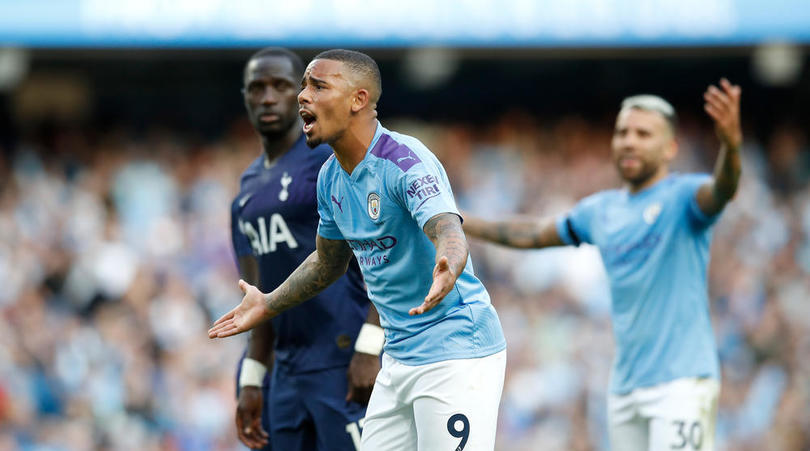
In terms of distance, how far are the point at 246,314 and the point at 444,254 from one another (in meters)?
1.23

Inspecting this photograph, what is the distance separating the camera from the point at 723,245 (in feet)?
46.7

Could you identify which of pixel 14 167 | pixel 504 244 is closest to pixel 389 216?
pixel 504 244

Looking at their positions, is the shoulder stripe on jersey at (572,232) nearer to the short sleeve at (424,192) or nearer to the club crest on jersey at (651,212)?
the club crest on jersey at (651,212)

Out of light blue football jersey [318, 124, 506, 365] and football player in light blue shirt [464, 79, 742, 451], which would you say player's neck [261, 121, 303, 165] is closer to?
light blue football jersey [318, 124, 506, 365]

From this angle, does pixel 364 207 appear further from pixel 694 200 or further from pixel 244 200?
pixel 694 200

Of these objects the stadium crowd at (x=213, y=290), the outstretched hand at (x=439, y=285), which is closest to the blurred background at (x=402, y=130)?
the stadium crowd at (x=213, y=290)

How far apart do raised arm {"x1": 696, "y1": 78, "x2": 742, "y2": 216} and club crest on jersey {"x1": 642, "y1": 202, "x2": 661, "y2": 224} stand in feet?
0.85

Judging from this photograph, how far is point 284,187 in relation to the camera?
541 centimetres

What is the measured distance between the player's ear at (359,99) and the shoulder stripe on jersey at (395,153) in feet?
0.49

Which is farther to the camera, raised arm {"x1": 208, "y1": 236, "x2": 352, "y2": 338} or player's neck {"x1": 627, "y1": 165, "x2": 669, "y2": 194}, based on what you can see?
player's neck {"x1": 627, "y1": 165, "x2": 669, "y2": 194}

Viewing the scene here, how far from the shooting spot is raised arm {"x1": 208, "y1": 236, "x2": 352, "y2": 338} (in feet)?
15.2

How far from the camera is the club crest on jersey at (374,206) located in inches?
167

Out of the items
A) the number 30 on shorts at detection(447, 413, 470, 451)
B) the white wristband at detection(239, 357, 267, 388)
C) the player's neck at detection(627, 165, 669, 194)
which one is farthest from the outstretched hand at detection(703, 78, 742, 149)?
the white wristband at detection(239, 357, 267, 388)

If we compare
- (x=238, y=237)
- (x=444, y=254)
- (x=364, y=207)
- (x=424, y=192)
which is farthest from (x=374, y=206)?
(x=238, y=237)
